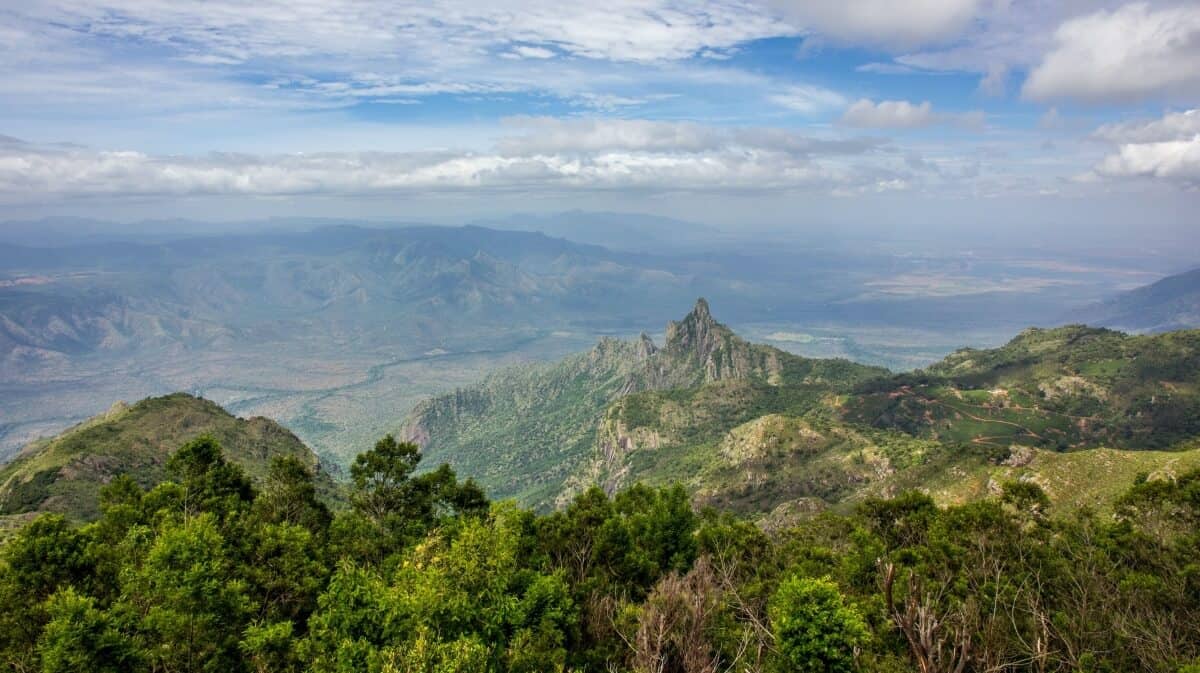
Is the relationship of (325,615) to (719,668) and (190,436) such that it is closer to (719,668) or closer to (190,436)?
(719,668)

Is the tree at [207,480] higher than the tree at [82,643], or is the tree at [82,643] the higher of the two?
the tree at [82,643]

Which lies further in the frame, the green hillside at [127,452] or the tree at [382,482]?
the green hillside at [127,452]

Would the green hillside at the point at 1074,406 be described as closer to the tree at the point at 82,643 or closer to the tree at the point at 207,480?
the tree at the point at 207,480

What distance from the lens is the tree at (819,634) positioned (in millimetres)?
A: 28797

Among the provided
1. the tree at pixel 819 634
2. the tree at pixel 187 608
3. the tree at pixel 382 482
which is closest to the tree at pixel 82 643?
the tree at pixel 187 608

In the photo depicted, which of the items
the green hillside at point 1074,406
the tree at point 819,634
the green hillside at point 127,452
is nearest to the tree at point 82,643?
the tree at point 819,634

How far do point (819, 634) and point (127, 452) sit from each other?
12773cm

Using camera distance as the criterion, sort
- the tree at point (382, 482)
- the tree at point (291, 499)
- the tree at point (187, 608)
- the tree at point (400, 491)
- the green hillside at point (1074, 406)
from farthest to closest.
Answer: the green hillside at point (1074, 406)
the tree at point (382, 482)
the tree at point (400, 491)
the tree at point (291, 499)
the tree at point (187, 608)

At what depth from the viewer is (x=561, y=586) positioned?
127 feet

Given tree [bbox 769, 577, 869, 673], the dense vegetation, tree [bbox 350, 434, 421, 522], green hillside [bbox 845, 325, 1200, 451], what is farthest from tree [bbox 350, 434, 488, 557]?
green hillside [bbox 845, 325, 1200, 451]

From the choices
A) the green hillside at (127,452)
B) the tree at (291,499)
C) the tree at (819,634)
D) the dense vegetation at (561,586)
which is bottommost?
the green hillside at (127,452)

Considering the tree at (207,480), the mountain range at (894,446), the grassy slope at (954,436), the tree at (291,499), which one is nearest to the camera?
the tree at (207,480)

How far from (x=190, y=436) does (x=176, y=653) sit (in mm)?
112528

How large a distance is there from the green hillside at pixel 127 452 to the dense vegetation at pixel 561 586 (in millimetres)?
57140
